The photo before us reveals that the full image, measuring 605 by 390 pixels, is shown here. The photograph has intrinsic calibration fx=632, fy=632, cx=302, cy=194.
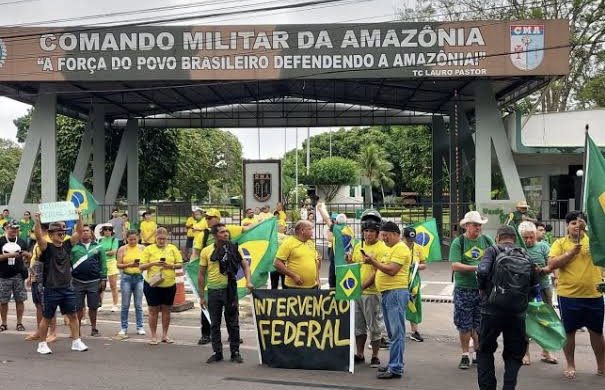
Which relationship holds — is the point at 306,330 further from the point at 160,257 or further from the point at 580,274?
the point at 580,274

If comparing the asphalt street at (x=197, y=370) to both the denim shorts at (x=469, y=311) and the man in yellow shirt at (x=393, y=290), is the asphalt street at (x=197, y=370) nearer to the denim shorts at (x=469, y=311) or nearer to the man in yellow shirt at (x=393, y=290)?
the man in yellow shirt at (x=393, y=290)

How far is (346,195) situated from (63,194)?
39586 millimetres

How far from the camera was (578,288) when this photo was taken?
6.98 m

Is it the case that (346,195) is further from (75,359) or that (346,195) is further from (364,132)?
(75,359)

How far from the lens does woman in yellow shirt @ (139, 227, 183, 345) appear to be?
8.82 m

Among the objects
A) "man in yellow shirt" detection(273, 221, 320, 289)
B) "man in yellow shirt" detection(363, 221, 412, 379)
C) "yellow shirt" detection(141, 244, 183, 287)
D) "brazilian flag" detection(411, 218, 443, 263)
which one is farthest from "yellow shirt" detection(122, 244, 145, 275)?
"brazilian flag" detection(411, 218, 443, 263)

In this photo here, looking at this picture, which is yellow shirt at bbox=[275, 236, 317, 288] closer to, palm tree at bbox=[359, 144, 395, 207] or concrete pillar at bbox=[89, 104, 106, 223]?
concrete pillar at bbox=[89, 104, 106, 223]

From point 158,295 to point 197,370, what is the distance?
6.01ft

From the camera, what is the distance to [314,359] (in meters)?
7.28

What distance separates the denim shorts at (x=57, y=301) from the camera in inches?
330

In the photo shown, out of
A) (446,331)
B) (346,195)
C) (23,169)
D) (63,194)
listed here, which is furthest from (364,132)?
(446,331)

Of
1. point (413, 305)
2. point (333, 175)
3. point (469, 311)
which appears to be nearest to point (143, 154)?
point (413, 305)

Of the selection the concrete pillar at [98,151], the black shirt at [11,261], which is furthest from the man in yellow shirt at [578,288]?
the concrete pillar at [98,151]

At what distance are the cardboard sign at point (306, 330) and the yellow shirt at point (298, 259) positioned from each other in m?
0.40
